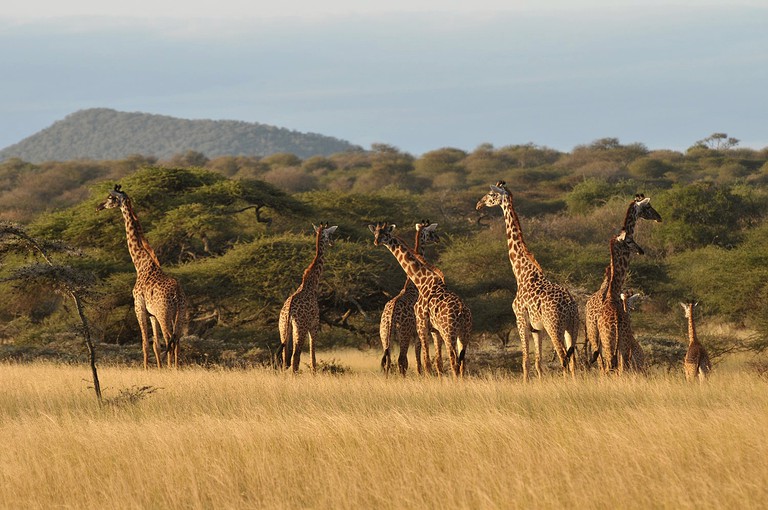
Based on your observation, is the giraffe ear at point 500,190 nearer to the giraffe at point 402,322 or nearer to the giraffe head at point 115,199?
the giraffe at point 402,322

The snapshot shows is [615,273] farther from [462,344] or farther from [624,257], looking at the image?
[462,344]

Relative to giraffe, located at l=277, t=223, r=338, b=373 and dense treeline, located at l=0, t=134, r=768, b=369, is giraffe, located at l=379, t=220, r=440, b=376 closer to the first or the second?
giraffe, located at l=277, t=223, r=338, b=373

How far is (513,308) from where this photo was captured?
1314 cm

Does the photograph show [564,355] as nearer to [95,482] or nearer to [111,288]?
[95,482]

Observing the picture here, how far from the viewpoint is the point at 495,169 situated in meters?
60.4

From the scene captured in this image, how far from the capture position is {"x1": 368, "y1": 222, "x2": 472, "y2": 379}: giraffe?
42.9ft

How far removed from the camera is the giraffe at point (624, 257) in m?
12.7

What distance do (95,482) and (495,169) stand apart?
53217mm

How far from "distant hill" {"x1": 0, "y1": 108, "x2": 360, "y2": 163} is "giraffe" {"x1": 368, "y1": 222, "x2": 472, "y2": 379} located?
146m

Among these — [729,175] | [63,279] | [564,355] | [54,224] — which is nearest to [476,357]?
[564,355]

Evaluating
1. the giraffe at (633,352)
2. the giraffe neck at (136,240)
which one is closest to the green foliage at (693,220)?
the giraffe at (633,352)

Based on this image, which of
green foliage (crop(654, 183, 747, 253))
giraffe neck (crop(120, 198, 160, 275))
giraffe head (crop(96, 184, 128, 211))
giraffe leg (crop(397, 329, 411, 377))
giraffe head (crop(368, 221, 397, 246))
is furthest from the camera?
green foliage (crop(654, 183, 747, 253))

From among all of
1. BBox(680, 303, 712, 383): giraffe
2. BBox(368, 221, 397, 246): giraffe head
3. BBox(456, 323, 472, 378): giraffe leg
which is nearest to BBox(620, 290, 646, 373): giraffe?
BBox(680, 303, 712, 383): giraffe

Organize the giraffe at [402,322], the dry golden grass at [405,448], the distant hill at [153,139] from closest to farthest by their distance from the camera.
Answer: the dry golden grass at [405,448]
the giraffe at [402,322]
the distant hill at [153,139]
